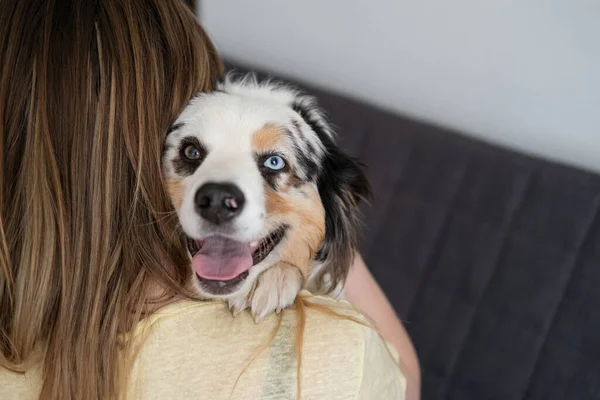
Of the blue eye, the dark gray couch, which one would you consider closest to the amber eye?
the blue eye

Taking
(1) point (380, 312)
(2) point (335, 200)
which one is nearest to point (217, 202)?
(2) point (335, 200)

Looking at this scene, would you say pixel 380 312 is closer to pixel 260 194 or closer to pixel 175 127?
pixel 260 194

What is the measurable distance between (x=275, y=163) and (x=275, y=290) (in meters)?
0.25

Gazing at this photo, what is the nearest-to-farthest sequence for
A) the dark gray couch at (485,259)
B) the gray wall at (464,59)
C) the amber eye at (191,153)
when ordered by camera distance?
the amber eye at (191,153) → the dark gray couch at (485,259) → the gray wall at (464,59)

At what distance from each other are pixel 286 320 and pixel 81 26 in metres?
0.54

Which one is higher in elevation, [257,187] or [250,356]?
[257,187]

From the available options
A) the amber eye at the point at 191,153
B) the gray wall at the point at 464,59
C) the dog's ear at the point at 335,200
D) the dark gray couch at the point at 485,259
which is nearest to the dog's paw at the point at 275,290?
the dog's ear at the point at 335,200

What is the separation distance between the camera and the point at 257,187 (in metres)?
1.00

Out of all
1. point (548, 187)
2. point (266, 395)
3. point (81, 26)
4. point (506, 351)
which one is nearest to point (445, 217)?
point (548, 187)

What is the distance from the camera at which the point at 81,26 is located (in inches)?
32.3

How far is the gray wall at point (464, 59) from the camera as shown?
5.50 feet

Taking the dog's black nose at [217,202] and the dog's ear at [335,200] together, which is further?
the dog's ear at [335,200]

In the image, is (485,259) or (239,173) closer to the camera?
(239,173)

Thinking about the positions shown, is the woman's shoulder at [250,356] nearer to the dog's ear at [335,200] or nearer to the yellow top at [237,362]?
the yellow top at [237,362]
